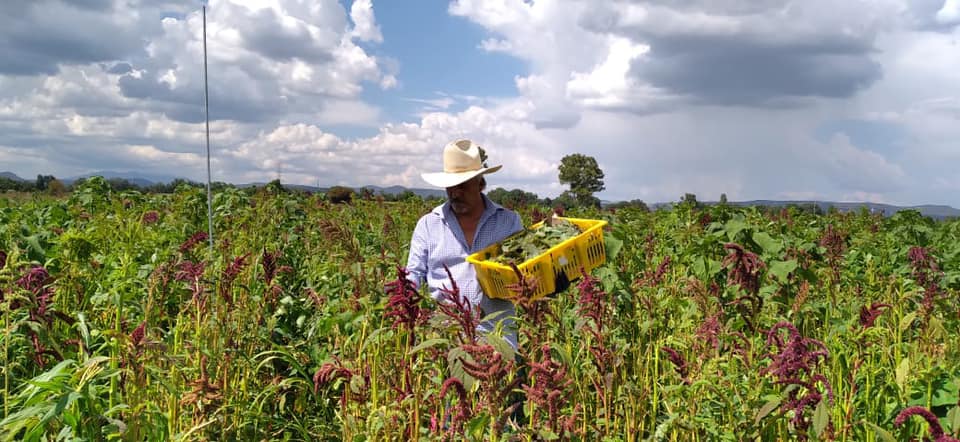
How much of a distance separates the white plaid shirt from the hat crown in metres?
0.23

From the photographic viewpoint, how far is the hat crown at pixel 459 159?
328cm

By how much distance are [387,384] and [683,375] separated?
89 cm

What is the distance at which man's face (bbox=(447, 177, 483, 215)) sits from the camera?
10.9 feet

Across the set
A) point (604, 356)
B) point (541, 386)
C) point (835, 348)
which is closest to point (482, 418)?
point (541, 386)

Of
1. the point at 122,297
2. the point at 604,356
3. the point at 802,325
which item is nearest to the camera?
the point at 604,356

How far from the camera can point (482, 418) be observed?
148 cm

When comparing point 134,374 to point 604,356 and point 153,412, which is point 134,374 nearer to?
point 153,412

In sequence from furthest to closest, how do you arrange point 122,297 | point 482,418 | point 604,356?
1. point 122,297
2. point 604,356
3. point 482,418

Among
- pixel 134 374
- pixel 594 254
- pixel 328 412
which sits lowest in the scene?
pixel 328 412

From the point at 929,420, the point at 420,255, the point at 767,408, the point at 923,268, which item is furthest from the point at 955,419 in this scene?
the point at 923,268

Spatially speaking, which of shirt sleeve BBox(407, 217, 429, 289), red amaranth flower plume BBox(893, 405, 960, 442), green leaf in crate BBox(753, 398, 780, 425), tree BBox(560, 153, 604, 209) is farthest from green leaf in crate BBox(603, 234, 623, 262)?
tree BBox(560, 153, 604, 209)

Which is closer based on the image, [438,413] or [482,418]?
[482,418]

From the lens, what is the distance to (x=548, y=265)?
2771 millimetres

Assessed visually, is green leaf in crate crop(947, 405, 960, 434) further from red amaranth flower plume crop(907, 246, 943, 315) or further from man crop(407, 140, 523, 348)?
red amaranth flower plume crop(907, 246, 943, 315)
